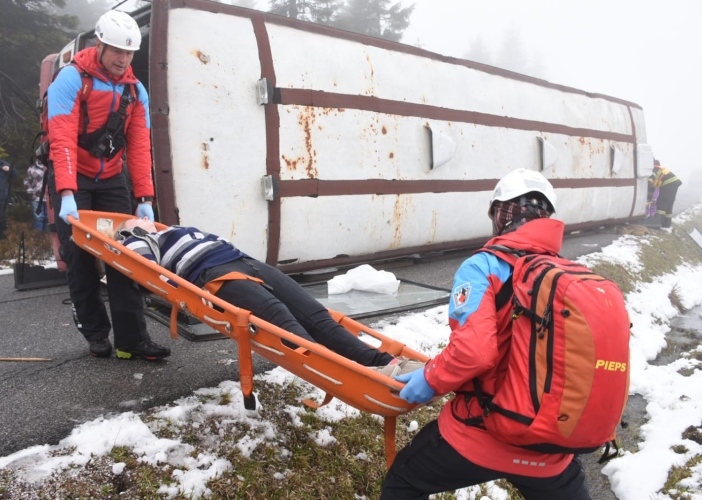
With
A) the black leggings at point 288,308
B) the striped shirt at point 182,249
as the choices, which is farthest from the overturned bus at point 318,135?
the black leggings at point 288,308

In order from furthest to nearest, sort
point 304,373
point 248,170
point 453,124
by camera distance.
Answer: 1. point 453,124
2. point 248,170
3. point 304,373

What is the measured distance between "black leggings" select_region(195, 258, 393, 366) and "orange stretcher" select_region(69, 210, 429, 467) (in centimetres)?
18

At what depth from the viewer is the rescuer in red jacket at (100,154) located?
3.21m

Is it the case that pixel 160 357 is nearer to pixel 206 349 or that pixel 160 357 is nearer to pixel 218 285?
pixel 206 349

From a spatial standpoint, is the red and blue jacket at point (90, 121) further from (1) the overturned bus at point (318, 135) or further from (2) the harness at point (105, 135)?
(1) the overturned bus at point (318, 135)

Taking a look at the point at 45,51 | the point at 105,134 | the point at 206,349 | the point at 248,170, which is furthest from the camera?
the point at 45,51

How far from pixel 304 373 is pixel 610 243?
9.81 meters

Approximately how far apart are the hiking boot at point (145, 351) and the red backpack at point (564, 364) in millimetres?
2554

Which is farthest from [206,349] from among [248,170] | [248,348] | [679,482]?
[679,482]

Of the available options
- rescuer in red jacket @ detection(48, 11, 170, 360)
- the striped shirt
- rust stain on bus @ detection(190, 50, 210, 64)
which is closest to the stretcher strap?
the striped shirt

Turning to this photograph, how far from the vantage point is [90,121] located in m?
3.43

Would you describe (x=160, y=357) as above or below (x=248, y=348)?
below

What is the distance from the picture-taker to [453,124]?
23.4ft

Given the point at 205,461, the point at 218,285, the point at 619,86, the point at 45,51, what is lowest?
the point at 205,461
